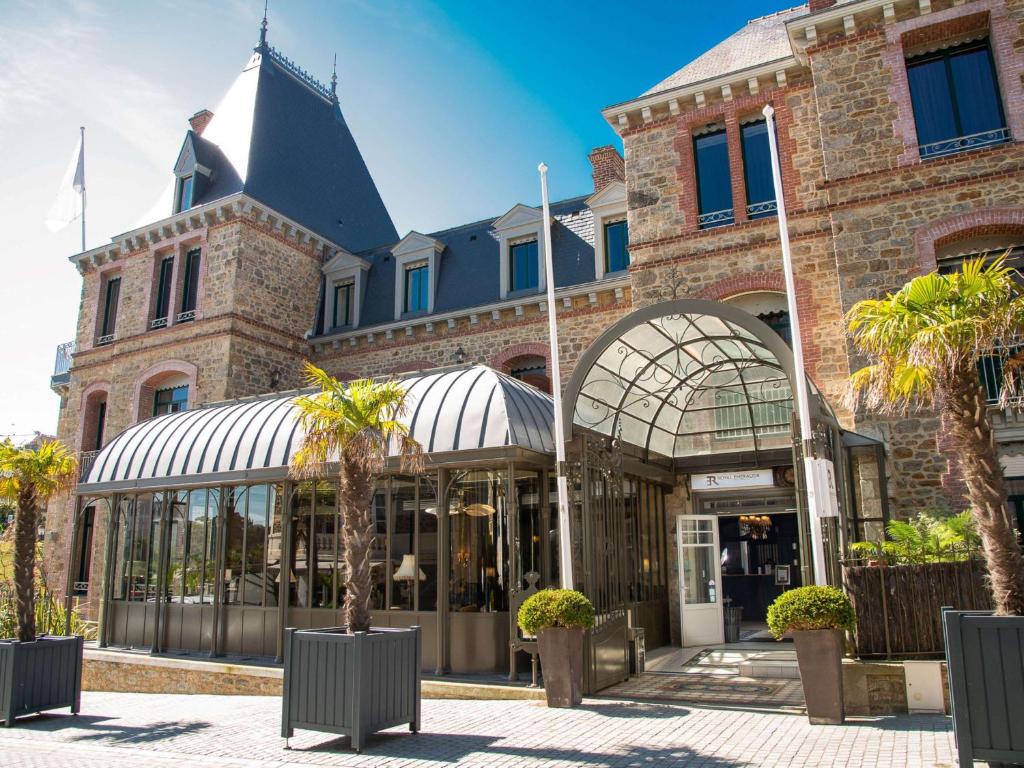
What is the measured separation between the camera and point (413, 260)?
2039 centimetres

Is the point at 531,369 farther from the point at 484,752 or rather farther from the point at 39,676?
the point at 484,752

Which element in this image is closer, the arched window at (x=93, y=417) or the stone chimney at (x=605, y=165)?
the stone chimney at (x=605, y=165)

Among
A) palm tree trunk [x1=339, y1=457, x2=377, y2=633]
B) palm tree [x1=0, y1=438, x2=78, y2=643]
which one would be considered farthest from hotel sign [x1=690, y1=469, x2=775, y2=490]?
palm tree [x1=0, y1=438, x2=78, y2=643]

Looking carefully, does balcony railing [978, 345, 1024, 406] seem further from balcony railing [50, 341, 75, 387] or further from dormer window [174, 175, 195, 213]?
balcony railing [50, 341, 75, 387]

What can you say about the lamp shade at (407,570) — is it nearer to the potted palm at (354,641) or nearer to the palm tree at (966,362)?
the potted palm at (354,641)

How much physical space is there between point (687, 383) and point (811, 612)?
19.6ft

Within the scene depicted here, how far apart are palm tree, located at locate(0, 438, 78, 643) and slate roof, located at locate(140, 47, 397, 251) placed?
10908 mm

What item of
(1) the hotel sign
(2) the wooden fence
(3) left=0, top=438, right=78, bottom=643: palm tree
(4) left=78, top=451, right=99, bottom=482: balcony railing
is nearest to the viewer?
(2) the wooden fence

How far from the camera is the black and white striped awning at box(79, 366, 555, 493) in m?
10.9

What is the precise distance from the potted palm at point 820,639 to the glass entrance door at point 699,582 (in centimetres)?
521

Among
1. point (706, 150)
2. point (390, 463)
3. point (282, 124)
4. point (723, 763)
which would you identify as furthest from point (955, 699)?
point (282, 124)

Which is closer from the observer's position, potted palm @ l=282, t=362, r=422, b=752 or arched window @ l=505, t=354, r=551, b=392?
potted palm @ l=282, t=362, r=422, b=752

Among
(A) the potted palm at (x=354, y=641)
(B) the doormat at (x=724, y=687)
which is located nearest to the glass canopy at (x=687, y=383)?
(A) the potted palm at (x=354, y=641)

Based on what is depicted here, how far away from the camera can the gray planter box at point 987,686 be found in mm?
5633
